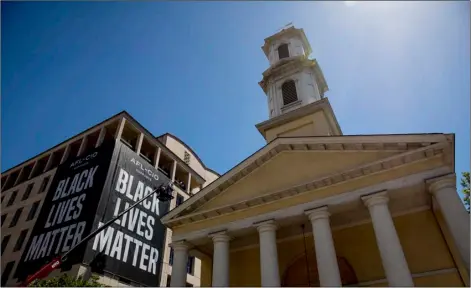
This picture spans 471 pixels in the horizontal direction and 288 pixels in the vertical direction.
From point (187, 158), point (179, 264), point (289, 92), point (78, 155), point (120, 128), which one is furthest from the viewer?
point (187, 158)

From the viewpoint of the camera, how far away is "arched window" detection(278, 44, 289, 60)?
26602 mm

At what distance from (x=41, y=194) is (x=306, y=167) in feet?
114

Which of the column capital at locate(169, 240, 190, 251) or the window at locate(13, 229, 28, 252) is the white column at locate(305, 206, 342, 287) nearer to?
the column capital at locate(169, 240, 190, 251)

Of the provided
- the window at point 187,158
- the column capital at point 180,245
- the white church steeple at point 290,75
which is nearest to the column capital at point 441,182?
the white church steeple at point 290,75

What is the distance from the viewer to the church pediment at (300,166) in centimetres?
1305

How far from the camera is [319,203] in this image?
13711mm

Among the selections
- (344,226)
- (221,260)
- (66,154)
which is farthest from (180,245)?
(66,154)

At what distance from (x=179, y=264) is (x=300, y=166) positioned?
772 cm

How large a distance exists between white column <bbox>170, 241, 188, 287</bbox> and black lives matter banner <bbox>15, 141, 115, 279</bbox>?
45.5 feet

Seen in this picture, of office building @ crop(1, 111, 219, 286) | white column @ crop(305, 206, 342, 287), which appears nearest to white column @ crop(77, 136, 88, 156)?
office building @ crop(1, 111, 219, 286)

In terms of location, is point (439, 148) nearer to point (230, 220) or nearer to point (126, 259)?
point (230, 220)

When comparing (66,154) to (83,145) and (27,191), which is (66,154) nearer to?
(83,145)

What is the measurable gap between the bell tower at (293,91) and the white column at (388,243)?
6.88 m

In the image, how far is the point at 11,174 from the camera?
4709 cm
